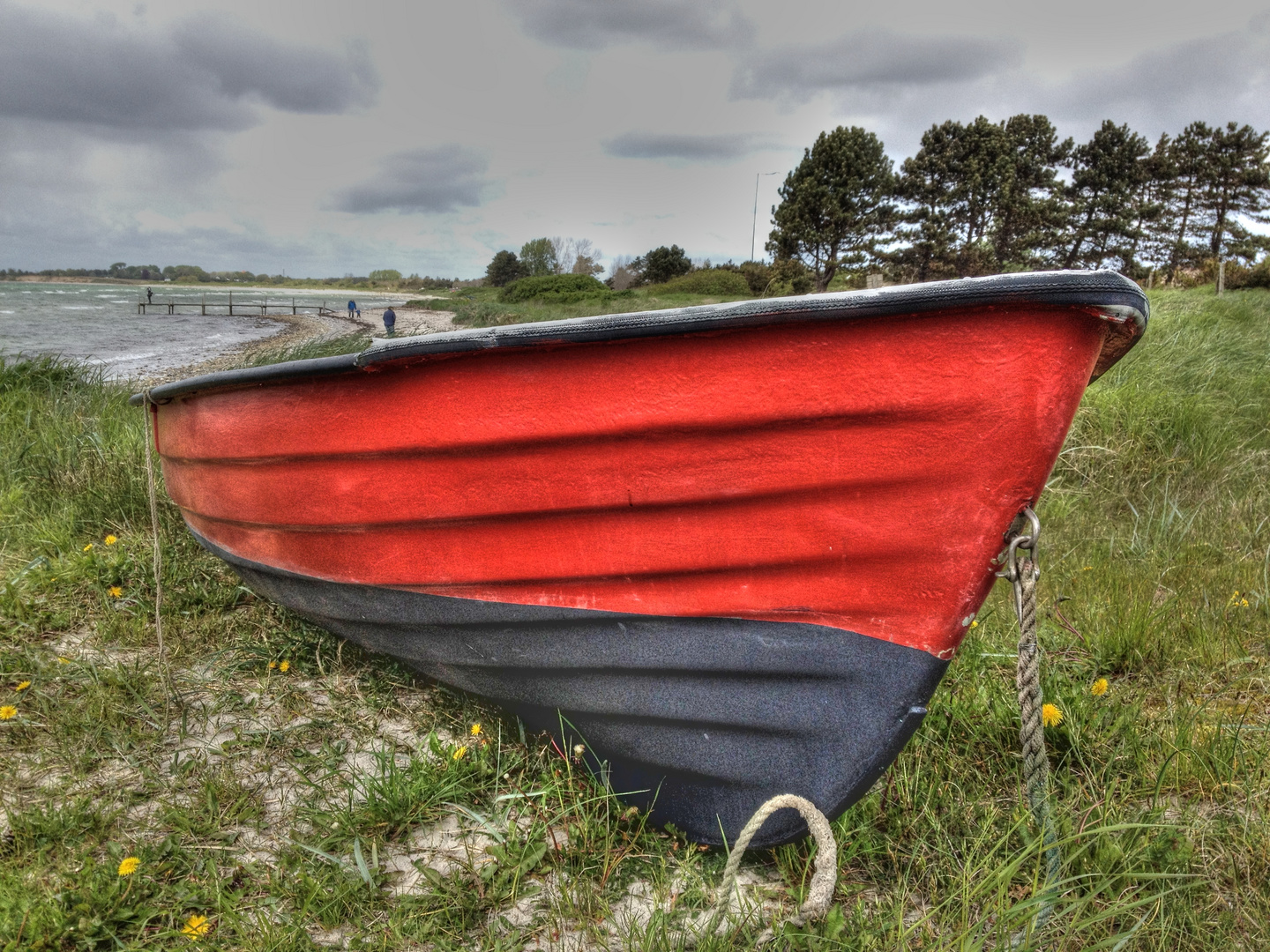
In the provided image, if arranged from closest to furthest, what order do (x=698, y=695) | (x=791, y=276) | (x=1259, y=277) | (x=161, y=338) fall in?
1. (x=698, y=695)
2. (x=1259, y=277)
3. (x=161, y=338)
4. (x=791, y=276)

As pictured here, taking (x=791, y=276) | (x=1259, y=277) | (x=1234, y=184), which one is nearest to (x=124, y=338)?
(x=791, y=276)

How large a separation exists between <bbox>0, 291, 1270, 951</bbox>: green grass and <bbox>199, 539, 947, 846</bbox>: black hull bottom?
0.43 feet

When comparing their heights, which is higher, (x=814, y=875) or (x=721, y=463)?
(x=721, y=463)

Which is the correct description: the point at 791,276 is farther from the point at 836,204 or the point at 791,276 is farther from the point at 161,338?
the point at 161,338

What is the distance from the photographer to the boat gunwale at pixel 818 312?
1.29 meters

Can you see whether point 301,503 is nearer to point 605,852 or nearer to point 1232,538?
point 605,852

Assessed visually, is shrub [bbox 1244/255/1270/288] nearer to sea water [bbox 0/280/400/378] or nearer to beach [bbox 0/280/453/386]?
beach [bbox 0/280/453/386]

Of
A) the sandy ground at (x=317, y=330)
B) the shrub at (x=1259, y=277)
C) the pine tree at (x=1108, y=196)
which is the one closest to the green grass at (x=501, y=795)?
the sandy ground at (x=317, y=330)

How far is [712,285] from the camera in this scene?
31.4m

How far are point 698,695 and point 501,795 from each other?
23.3 inches

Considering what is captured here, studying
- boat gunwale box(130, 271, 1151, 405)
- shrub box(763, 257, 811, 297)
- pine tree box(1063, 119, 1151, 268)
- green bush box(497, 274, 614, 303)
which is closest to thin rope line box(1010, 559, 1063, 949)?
boat gunwale box(130, 271, 1151, 405)

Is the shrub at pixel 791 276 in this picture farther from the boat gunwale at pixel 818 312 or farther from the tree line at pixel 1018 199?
the boat gunwale at pixel 818 312

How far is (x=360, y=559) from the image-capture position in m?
2.12

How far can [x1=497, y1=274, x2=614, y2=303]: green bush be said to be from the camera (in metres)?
34.2
